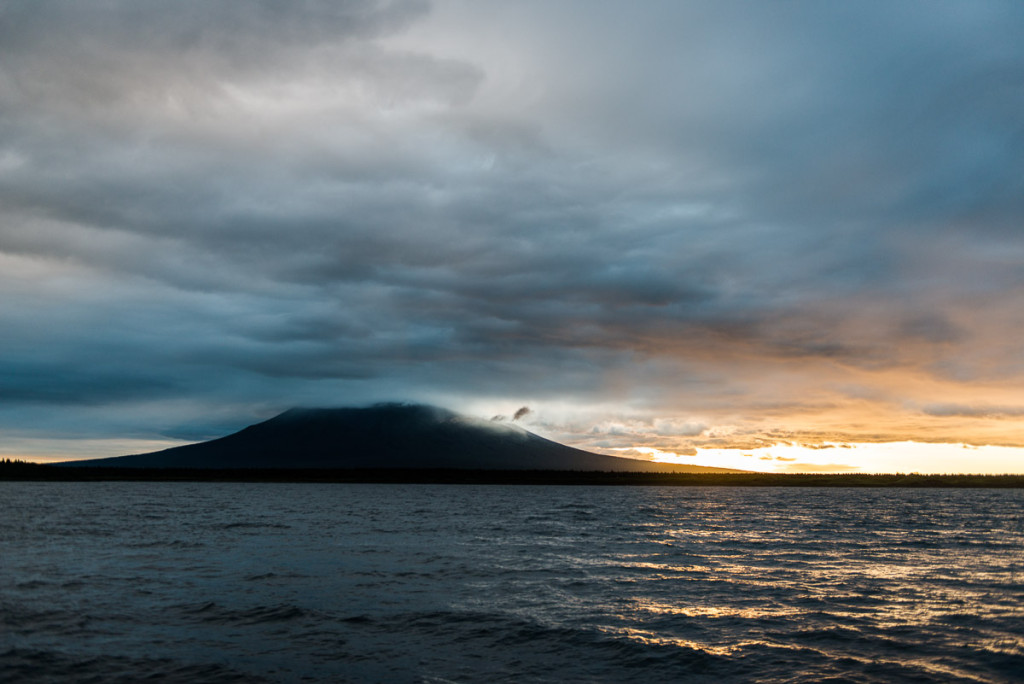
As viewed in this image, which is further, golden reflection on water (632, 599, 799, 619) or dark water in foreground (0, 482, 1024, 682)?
golden reflection on water (632, 599, 799, 619)

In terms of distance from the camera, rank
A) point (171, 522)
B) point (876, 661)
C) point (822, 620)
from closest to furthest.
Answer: point (876, 661)
point (822, 620)
point (171, 522)

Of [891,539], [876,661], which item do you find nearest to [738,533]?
[891,539]

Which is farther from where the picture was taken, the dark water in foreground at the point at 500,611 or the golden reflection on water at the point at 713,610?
the golden reflection on water at the point at 713,610

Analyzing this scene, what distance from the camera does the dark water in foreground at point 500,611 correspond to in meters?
20.2

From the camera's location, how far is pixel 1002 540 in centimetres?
6291

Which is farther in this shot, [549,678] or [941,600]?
[941,600]

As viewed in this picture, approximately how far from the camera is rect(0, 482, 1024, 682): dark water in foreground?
2016 centimetres

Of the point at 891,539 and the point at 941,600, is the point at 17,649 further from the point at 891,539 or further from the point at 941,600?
the point at 891,539

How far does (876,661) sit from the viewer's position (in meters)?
21.1

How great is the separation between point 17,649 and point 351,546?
1201 inches

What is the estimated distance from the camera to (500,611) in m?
27.5

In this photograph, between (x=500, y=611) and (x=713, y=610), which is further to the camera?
(x=713, y=610)

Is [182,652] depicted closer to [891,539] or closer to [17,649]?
[17,649]

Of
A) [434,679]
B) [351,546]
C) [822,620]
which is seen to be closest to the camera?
[434,679]
